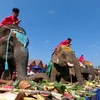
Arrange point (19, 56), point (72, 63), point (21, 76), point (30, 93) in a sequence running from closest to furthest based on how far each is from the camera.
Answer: point (30, 93)
point (21, 76)
point (19, 56)
point (72, 63)

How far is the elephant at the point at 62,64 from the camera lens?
9.66m

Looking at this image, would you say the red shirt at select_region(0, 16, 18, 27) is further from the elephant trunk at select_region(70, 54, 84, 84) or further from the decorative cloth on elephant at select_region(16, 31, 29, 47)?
the elephant trunk at select_region(70, 54, 84, 84)

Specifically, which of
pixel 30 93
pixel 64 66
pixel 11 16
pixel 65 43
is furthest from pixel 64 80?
pixel 30 93

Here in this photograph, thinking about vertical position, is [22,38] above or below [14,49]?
above

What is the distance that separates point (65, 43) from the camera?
10.9 m

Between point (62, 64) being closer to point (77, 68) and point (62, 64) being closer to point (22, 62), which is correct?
point (77, 68)

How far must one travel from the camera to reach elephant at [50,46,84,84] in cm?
966

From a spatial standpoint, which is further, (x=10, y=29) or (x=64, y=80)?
(x=64, y=80)

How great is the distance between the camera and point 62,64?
9.62m

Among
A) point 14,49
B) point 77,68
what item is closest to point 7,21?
point 14,49

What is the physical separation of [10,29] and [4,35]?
0.71ft

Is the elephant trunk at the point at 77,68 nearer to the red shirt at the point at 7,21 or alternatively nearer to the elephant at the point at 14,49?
the red shirt at the point at 7,21

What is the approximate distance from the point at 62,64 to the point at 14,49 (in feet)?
14.8

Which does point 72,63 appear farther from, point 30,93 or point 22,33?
point 30,93
